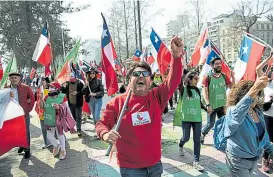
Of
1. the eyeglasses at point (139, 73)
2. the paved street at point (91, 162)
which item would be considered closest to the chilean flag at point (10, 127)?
the paved street at point (91, 162)

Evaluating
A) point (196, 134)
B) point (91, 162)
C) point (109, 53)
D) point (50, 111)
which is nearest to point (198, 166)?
point (196, 134)

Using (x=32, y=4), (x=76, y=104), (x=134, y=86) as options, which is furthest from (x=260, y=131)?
(x=32, y=4)

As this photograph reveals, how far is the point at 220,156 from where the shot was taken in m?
5.30

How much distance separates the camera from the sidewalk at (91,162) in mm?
4793

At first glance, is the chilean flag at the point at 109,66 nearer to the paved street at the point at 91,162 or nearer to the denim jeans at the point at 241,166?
the paved street at the point at 91,162

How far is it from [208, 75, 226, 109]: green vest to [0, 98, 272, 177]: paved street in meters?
0.91

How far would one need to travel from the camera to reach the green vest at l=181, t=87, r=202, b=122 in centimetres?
487

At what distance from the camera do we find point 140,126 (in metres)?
2.58

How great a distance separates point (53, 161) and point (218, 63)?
12.3 feet

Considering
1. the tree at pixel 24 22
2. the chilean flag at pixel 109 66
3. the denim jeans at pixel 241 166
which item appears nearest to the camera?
the denim jeans at pixel 241 166

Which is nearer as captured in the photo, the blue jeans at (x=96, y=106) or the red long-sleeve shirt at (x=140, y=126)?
the red long-sleeve shirt at (x=140, y=126)

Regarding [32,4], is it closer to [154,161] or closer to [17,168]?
[17,168]

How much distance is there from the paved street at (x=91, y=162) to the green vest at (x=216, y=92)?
0.91 metres

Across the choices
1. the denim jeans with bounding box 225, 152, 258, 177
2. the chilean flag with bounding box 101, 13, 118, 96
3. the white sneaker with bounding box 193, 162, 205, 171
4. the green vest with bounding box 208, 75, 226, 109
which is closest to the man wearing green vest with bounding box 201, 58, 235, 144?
the green vest with bounding box 208, 75, 226, 109
